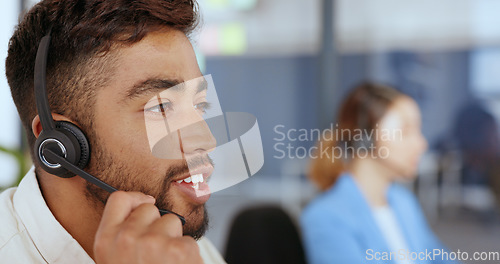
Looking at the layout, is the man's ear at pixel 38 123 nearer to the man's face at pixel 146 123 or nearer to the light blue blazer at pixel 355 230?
the man's face at pixel 146 123

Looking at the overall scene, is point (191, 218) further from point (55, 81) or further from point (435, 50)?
point (435, 50)

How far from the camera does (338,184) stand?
1431mm

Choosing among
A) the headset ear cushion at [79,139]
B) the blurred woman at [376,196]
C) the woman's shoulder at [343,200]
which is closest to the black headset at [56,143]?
the headset ear cushion at [79,139]

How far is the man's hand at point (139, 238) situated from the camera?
50 centimetres

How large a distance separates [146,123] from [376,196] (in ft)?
2.52

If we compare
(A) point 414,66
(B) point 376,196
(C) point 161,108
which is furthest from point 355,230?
(A) point 414,66

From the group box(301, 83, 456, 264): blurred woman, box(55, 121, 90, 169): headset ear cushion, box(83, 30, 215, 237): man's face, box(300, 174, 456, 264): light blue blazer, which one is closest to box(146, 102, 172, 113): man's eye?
box(83, 30, 215, 237): man's face

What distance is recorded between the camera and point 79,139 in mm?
643

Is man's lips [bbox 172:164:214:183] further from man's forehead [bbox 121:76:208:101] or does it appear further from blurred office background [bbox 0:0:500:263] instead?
blurred office background [bbox 0:0:500:263]

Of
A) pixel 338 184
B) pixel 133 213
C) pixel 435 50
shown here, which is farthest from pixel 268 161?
pixel 435 50

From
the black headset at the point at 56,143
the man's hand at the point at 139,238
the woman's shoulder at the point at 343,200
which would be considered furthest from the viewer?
the woman's shoulder at the point at 343,200

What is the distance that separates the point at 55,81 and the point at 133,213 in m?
0.26

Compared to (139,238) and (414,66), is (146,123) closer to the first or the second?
(139,238)

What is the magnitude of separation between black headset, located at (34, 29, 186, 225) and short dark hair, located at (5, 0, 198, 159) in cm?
2
